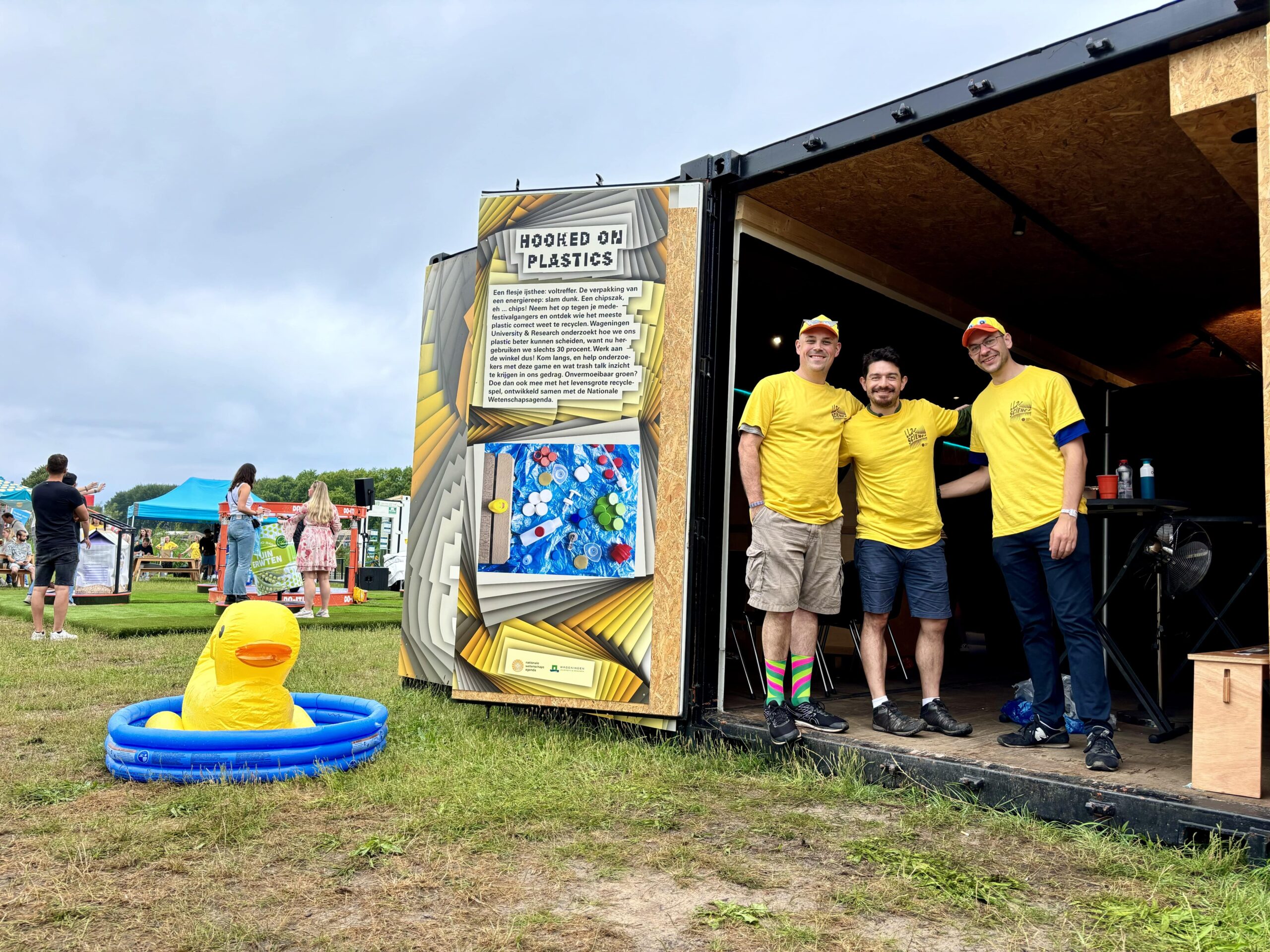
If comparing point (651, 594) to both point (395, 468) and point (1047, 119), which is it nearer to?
point (1047, 119)

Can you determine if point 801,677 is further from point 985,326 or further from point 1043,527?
point 985,326

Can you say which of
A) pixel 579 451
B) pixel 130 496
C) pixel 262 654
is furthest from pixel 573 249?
pixel 130 496

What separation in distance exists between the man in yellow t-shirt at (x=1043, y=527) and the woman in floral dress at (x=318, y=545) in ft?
29.9

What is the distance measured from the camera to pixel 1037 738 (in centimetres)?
398

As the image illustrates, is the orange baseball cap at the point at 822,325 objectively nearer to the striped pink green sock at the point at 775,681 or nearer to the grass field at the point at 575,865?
the striped pink green sock at the point at 775,681

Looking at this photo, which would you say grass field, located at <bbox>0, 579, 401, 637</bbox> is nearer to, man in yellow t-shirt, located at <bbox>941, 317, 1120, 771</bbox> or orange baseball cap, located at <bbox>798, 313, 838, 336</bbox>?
orange baseball cap, located at <bbox>798, 313, 838, 336</bbox>

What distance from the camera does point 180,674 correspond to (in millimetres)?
6723

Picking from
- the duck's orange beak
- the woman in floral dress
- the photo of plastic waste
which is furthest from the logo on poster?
the woman in floral dress

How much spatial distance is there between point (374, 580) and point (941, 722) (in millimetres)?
19082

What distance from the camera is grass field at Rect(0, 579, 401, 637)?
987 cm

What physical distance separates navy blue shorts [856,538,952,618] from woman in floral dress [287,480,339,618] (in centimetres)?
858

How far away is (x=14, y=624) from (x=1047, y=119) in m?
11.3

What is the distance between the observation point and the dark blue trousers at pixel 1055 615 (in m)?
3.69

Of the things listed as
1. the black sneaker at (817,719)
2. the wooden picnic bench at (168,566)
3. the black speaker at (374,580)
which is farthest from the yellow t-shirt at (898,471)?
the wooden picnic bench at (168,566)
